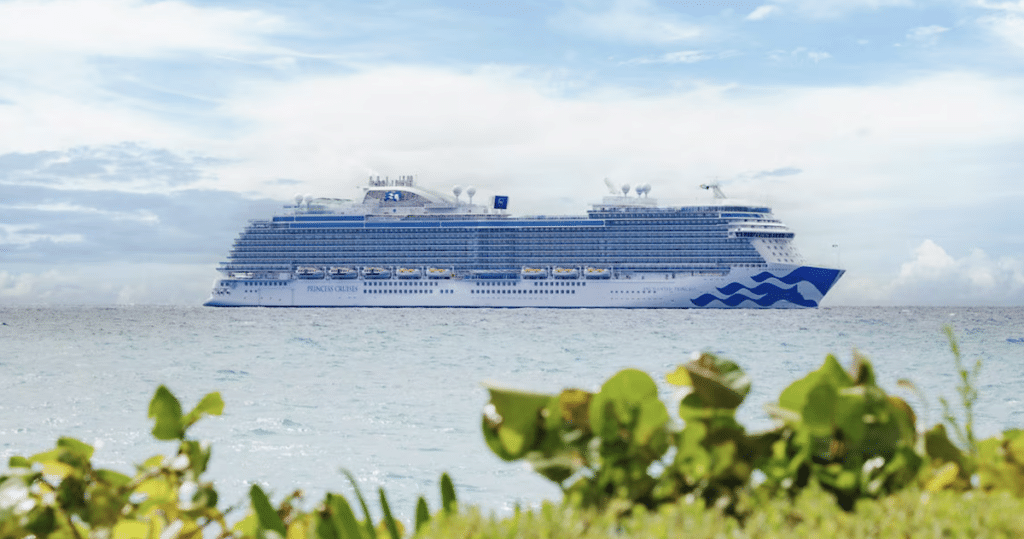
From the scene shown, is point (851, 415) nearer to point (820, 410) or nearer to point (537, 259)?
point (820, 410)

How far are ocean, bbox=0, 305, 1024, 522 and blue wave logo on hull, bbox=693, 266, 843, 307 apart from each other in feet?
65.0

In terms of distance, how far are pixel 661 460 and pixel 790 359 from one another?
16.9 meters

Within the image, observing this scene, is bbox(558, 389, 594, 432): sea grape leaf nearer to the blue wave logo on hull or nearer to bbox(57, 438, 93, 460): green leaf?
bbox(57, 438, 93, 460): green leaf

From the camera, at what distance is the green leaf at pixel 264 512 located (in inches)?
43.4

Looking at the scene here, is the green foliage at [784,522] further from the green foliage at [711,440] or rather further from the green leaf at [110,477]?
the green leaf at [110,477]

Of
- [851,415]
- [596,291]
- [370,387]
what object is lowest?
[370,387]

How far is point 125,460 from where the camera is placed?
23.7 feet

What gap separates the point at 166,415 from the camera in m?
1.31

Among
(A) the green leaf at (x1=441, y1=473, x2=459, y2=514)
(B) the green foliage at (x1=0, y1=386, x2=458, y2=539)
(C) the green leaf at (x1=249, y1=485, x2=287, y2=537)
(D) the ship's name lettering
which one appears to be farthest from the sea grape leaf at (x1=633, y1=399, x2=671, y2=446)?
(D) the ship's name lettering

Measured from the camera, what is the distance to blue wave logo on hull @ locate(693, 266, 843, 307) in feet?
154

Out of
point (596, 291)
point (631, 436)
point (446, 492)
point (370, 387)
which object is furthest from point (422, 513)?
point (596, 291)

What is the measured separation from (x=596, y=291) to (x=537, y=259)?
3833 mm

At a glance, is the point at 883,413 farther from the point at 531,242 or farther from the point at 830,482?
the point at 531,242

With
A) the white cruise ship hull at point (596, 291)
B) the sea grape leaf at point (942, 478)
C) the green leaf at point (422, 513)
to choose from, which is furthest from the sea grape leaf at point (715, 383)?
the white cruise ship hull at point (596, 291)
